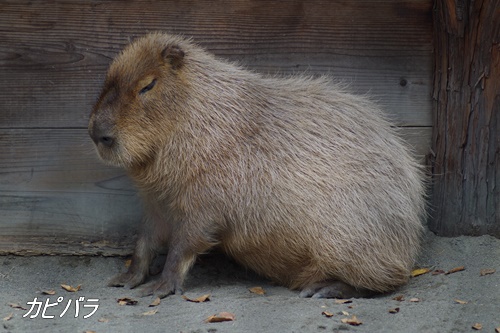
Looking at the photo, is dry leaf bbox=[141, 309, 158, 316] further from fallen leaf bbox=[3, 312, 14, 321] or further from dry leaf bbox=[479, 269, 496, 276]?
dry leaf bbox=[479, 269, 496, 276]

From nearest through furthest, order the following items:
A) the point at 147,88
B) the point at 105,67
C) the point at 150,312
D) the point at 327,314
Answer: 1. the point at 327,314
2. the point at 150,312
3. the point at 147,88
4. the point at 105,67

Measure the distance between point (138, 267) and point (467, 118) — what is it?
1815 mm

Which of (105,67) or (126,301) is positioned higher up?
(105,67)

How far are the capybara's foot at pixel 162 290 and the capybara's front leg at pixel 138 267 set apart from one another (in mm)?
195

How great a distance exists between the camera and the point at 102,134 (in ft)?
13.5

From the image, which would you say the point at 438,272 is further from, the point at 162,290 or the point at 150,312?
the point at 150,312

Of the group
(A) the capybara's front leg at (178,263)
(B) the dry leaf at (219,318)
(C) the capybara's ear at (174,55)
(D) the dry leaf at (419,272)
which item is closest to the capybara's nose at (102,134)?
(C) the capybara's ear at (174,55)

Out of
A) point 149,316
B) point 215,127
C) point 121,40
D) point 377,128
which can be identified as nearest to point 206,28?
point 121,40

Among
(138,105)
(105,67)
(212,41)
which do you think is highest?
(212,41)

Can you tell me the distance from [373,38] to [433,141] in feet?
2.07

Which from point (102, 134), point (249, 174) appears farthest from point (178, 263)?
point (102, 134)

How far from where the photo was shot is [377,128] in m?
4.51

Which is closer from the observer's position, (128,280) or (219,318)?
(219,318)

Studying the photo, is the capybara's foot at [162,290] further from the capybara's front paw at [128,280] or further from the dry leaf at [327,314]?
the dry leaf at [327,314]
